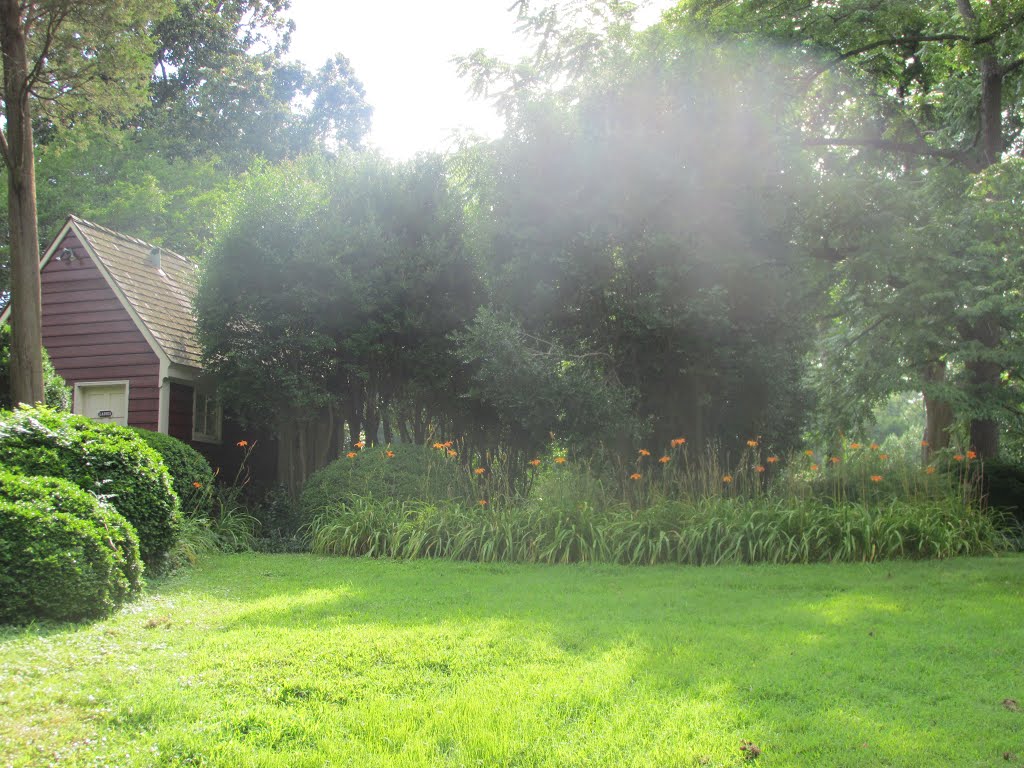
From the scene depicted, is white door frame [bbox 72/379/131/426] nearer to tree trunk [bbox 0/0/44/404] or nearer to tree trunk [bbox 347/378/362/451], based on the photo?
tree trunk [bbox 0/0/44/404]

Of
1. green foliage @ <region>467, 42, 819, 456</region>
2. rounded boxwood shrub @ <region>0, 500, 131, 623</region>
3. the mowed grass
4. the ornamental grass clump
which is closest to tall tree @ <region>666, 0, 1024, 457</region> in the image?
green foliage @ <region>467, 42, 819, 456</region>

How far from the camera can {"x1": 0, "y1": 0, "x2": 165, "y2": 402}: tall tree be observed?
1189 centimetres

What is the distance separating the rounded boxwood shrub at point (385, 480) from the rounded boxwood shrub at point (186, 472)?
139 cm

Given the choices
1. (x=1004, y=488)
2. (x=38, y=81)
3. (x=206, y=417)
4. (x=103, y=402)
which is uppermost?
(x=38, y=81)

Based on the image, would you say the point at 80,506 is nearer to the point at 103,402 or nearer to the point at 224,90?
the point at 103,402

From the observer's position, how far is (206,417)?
16.5m

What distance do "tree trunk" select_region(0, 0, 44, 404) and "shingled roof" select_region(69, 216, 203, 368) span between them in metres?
2.99

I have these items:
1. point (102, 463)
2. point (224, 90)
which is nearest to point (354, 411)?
point (102, 463)

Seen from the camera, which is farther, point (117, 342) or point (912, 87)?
point (117, 342)

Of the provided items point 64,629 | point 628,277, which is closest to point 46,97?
point 628,277

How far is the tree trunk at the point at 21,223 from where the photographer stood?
11.7 meters

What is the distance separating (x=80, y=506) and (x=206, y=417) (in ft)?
34.5

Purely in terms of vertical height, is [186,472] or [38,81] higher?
[38,81]

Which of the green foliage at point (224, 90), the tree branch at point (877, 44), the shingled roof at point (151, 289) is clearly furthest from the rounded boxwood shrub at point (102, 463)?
the green foliage at point (224, 90)
